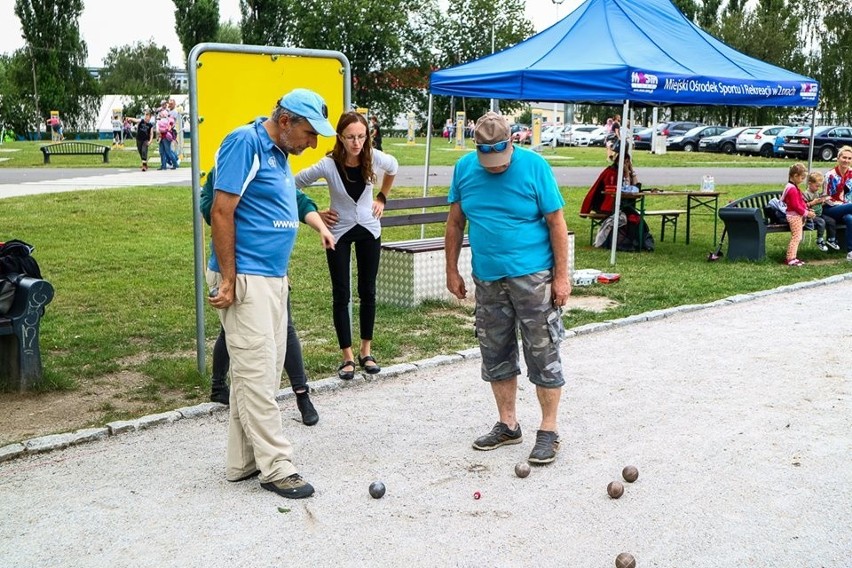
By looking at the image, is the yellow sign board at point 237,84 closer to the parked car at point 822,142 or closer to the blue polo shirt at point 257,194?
the blue polo shirt at point 257,194

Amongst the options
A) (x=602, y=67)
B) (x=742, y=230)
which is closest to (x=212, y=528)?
(x=602, y=67)

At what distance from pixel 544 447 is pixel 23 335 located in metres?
3.28

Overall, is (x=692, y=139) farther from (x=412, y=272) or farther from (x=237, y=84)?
(x=237, y=84)

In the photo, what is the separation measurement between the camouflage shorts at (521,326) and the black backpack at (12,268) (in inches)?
114

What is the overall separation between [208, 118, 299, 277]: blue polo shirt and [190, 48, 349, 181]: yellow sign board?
1834 mm

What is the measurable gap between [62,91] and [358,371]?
187ft

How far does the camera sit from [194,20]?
66.1 meters

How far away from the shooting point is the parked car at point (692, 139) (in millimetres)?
44594

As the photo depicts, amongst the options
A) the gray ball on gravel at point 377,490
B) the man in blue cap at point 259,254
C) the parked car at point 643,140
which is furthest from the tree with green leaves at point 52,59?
the gray ball on gravel at point 377,490

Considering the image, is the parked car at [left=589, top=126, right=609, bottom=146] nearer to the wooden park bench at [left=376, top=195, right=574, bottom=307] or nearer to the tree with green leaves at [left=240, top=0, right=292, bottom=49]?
the tree with green leaves at [left=240, top=0, right=292, bottom=49]

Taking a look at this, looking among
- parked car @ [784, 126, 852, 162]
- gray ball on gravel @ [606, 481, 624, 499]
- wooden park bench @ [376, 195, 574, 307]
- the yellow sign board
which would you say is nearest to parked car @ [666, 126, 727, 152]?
parked car @ [784, 126, 852, 162]

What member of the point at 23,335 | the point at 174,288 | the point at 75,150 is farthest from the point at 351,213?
the point at 75,150

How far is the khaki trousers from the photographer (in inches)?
185

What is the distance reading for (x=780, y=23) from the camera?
55969 millimetres
